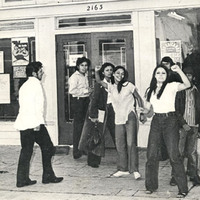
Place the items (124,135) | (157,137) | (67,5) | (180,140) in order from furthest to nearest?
(67,5) < (124,135) < (180,140) < (157,137)

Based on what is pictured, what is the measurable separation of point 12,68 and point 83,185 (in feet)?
15.3

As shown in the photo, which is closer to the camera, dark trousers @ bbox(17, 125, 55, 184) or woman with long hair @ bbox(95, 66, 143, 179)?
dark trousers @ bbox(17, 125, 55, 184)

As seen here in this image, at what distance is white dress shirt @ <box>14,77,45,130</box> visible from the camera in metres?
7.63

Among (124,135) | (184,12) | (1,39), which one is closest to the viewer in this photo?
(124,135)

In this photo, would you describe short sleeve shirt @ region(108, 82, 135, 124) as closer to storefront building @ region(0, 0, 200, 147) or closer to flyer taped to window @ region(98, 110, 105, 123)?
flyer taped to window @ region(98, 110, 105, 123)

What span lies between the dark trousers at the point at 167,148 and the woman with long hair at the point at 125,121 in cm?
86

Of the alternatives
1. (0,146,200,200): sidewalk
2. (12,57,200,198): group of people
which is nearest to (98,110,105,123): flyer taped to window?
(12,57,200,198): group of people

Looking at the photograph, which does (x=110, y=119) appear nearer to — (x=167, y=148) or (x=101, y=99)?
(x=101, y=99)

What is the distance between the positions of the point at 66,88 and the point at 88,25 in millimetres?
1483

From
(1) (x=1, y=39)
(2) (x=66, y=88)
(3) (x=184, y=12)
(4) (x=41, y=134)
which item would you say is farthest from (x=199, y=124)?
(1) (x=1, y=39)

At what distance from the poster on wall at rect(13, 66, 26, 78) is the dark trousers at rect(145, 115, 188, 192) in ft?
16.8

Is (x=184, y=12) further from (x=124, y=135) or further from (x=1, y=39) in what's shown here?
(x=1, y=39)

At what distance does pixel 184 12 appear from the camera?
33.5 feet

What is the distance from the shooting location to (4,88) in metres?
11.7
